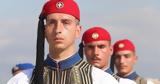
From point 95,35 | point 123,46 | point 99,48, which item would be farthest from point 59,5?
point 123,46

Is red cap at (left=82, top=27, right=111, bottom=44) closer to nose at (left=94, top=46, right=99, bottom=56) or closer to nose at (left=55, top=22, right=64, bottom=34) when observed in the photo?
nose at (left=94, top=46, right=99, bottom=56)

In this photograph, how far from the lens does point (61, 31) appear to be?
217 inches

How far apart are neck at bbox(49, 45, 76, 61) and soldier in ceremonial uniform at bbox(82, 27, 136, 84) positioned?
2306 millimetres

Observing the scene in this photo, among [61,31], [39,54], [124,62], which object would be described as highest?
[61,31]

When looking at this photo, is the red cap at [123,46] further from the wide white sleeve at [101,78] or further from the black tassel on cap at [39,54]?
the wide white sleeve at [101,78]

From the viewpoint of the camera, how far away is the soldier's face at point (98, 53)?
8281 millimetres

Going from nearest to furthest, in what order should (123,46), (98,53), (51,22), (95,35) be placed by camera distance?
(51,22)
(98,53)
(95,35)
(123,46)

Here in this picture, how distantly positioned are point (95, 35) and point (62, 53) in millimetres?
3461

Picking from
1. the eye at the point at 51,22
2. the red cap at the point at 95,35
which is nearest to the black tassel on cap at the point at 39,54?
the eye at the point at 51,22

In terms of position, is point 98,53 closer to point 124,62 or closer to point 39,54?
point 124,62

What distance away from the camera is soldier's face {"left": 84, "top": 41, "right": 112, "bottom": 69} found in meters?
8.28

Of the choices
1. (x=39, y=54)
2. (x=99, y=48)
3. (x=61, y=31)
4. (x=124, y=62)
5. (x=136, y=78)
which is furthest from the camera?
(x=136, y=78)

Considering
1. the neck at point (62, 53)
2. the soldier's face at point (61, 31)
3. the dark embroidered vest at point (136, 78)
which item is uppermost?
the soldier's face at point (61, 31)

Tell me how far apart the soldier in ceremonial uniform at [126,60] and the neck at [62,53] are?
412 centimetres
